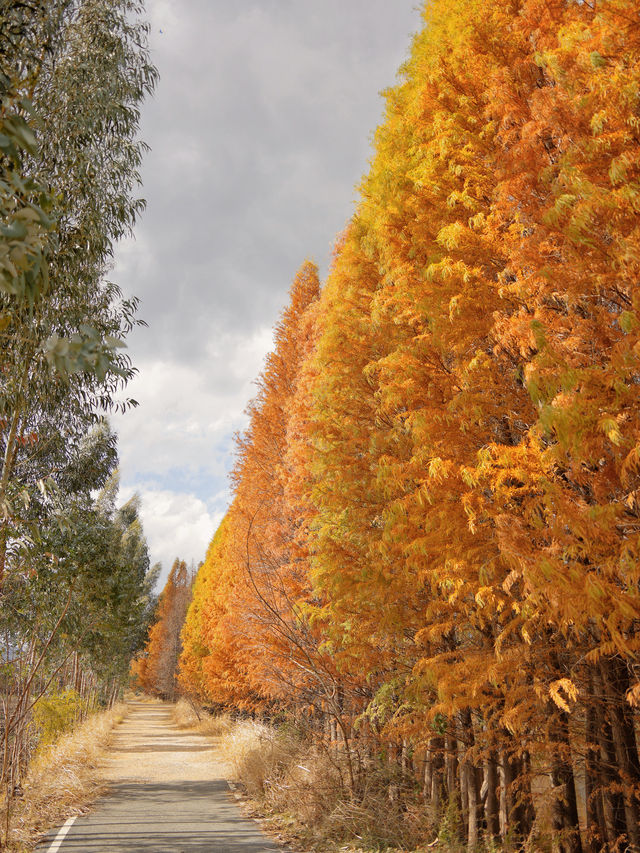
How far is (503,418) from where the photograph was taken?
6344 mm

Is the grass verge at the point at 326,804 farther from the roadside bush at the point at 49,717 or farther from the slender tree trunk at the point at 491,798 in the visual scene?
the roadside bush at the point at 49,717

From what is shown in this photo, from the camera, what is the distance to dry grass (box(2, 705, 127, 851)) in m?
8.85

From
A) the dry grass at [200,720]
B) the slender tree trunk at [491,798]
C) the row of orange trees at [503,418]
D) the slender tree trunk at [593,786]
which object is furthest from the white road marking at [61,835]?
the dry grass at [200,720]

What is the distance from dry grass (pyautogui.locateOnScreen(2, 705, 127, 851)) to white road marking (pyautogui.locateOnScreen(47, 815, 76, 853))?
17cm

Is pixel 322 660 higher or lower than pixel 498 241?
lower

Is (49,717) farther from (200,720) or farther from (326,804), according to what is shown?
(200,720)

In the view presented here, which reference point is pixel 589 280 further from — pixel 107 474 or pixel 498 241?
pixel 107 474

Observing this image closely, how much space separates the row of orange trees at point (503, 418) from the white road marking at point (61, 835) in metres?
4.12

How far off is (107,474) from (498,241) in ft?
51.1

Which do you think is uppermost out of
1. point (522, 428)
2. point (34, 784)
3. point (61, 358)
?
point (522, 428)

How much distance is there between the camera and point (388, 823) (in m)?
7.88

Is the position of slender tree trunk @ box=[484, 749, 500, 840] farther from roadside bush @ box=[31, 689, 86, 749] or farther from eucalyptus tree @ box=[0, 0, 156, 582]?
roadside bush @ box=[31, 689, 86, 749]

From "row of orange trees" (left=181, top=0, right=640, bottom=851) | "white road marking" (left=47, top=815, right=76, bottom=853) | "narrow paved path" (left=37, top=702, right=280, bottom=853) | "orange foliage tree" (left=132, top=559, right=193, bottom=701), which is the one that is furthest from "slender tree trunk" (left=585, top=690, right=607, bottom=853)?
"orange foliage tree" (left=132, top=559, right=193, bottom=701)

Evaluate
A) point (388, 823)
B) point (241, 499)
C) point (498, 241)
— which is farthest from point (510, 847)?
point (241, 499)
